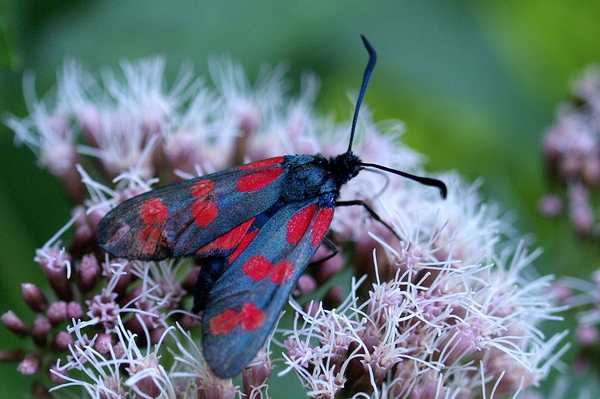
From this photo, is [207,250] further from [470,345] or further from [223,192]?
[470,345]

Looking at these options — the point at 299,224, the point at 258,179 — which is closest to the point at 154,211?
the point at 258,179

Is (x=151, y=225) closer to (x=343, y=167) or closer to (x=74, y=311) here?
(x=74, y=311)

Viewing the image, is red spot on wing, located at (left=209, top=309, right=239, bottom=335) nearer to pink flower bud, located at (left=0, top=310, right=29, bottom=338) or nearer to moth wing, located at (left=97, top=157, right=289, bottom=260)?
moth wing, located at (left=97, top=157, right=289, bottom=260)

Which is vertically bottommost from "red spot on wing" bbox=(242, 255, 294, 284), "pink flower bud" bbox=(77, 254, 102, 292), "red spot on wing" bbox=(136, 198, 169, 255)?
"pink flower bud" bbox=(77, 254, 102, 292)

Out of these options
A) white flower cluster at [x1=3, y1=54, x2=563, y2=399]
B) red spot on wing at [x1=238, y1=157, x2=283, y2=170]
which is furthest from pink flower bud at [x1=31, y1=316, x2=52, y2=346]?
red spot on wing at [x1=238, y1=157, x2=283, y2=170]

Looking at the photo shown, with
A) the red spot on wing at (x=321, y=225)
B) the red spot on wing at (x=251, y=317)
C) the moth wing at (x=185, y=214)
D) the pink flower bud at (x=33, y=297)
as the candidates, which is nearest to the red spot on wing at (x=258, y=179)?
the moth wing at (x=185, y=214)

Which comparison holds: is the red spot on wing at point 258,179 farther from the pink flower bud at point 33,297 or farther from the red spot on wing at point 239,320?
the pink flower bud at point 33,297
